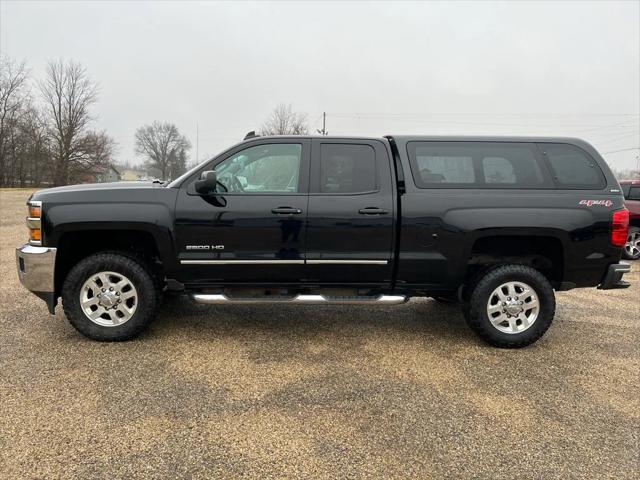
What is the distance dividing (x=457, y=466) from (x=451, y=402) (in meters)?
0.73

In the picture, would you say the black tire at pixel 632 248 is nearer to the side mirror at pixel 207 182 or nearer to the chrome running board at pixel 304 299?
the chrome running board at pixel 304 299

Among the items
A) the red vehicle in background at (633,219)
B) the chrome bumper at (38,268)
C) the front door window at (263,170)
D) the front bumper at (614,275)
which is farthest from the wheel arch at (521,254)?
the red vehicle in background at (633,219)

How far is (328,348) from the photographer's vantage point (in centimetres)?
409

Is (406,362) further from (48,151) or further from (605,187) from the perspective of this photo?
(48,151)

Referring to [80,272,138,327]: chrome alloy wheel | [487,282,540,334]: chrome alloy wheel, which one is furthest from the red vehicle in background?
[80,272,138,327]: chrome alloy wheel

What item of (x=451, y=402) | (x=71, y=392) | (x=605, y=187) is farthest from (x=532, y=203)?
(x=71, y=392)

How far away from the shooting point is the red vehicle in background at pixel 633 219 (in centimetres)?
948

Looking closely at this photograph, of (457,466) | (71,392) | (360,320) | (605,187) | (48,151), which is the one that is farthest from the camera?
(48,151)

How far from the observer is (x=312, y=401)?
3117mm

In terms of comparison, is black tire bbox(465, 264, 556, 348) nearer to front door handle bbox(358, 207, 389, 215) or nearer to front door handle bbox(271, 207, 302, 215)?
front door handle bbox(358, 207, 389, 215)

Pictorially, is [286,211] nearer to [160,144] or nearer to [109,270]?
[109,270]

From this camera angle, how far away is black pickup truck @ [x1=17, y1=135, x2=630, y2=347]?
13.2ft

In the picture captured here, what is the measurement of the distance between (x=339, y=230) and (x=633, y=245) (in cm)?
846

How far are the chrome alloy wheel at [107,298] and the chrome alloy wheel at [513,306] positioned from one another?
316cm
